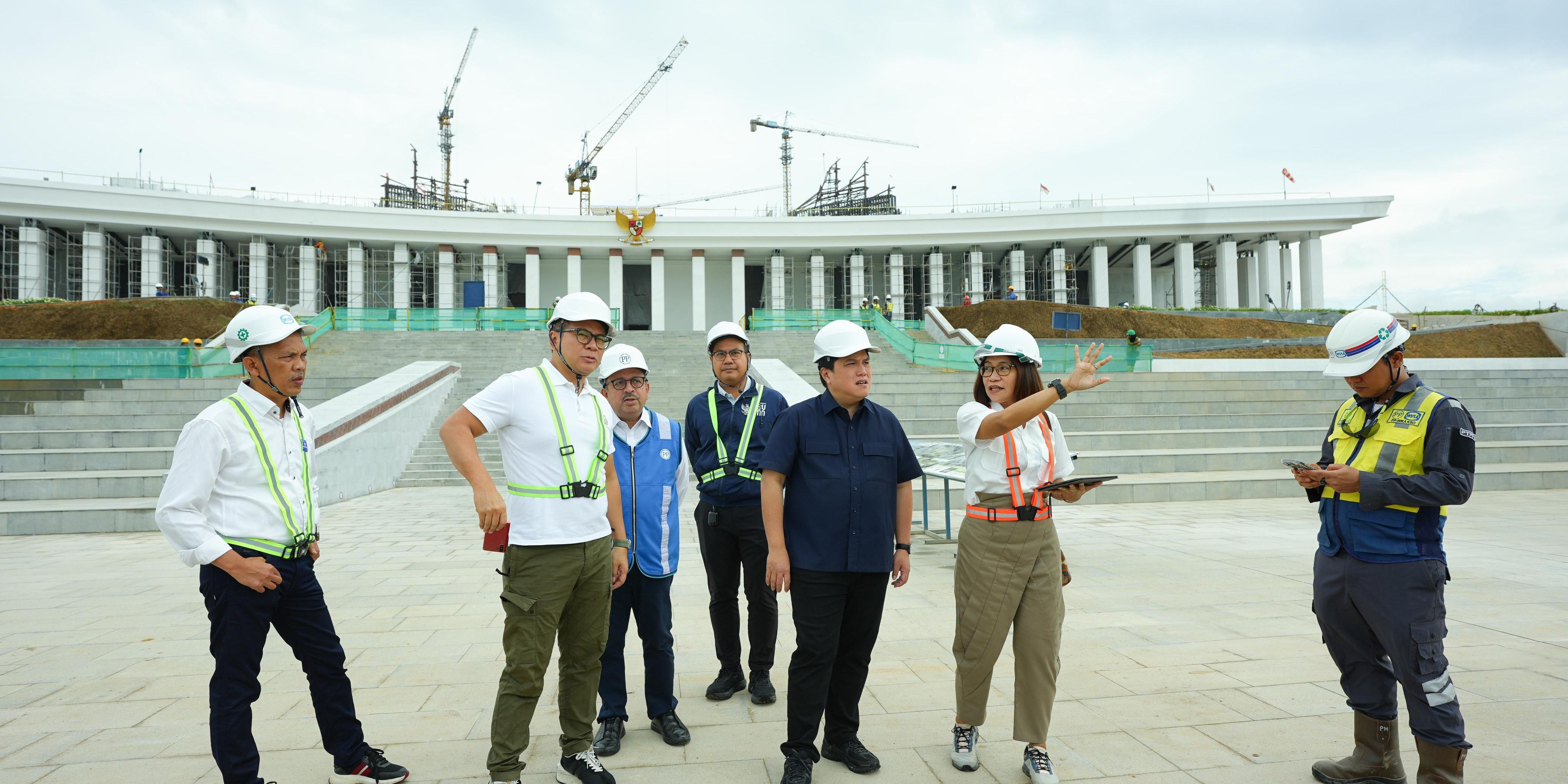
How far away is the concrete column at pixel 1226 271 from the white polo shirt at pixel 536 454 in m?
41.1

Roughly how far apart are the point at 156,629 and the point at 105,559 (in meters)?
3.34

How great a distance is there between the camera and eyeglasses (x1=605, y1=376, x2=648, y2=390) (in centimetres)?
375

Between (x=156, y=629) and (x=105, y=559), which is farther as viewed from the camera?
(x=105, y=559)

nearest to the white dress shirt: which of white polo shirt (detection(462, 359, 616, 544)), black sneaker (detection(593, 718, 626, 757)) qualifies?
white polo shirt (detection(462, 359, 616, 544))

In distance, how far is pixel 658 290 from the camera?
39812mm

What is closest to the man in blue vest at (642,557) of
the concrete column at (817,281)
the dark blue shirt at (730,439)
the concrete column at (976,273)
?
the dark blue shirt at (730,439)

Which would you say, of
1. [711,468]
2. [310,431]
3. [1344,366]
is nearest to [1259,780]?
[1344,366]

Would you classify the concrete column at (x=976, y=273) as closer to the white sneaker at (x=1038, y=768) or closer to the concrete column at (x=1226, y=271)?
the concrete column at (x=1226, y=271)

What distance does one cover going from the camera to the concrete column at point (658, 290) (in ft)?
130

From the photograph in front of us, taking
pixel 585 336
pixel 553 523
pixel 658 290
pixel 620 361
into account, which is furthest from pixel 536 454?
pixel 658 290

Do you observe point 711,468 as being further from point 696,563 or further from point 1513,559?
point 1513,559

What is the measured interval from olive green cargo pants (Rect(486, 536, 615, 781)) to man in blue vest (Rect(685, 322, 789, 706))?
915 mm

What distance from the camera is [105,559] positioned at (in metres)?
7.70

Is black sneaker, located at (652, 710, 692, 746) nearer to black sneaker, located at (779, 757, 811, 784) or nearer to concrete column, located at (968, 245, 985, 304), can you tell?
black sneaker, located at (779, 757, 811, 784)
